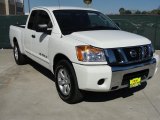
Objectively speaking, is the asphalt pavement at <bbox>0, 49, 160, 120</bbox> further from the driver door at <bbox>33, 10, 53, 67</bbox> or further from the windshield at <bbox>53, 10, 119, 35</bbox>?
the windshield at <bbox>53, 10, 119, 35</bbox>

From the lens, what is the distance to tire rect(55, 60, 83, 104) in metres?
4.52

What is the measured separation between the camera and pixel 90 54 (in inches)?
169

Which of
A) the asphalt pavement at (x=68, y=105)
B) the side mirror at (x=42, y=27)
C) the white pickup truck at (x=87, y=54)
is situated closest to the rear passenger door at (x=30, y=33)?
the white pickup truck at (x=87, y=54)

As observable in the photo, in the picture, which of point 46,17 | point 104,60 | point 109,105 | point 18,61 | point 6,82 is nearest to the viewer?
point 104,60

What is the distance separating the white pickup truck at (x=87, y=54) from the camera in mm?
4277

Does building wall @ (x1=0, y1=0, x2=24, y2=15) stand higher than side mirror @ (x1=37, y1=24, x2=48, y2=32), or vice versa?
side mirror @ (x1=37, y1=24, x2=48, y2=32)

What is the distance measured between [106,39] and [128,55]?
1.53 ft

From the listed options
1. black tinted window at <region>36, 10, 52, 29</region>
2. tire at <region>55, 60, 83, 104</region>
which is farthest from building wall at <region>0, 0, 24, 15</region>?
tire at <region>55, 60, 83, 104</region>

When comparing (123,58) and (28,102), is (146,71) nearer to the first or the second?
(123,58)

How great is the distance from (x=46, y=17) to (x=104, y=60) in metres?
2.17

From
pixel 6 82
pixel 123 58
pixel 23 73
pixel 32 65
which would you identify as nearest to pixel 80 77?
pixel 123 58

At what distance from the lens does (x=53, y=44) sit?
512 cm

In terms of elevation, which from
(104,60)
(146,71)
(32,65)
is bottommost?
(32,65)

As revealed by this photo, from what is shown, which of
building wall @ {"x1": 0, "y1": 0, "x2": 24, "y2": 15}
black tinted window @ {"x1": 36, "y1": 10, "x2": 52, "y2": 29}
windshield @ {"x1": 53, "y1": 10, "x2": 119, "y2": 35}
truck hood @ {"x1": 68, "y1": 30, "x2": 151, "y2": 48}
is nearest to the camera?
truck hood @ {"x1": 68, "y1": 30, "x2": 151, "y2": 48}
